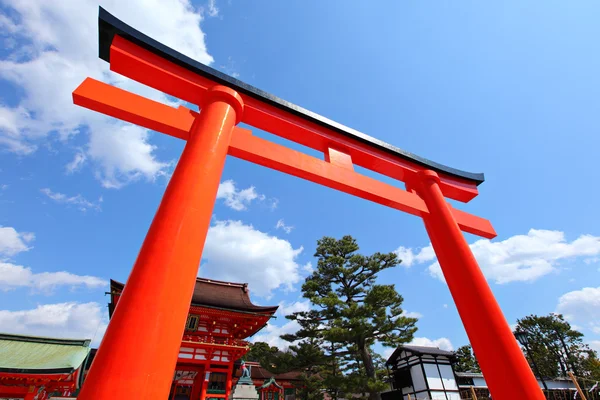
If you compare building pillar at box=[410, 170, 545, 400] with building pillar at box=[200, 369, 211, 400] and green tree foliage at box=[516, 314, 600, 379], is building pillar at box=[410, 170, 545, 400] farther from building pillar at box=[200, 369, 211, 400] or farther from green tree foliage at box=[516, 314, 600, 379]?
green tree foliage at box=[516, 314, 600, 379]

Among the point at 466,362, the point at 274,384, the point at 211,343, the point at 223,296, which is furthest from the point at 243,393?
the point at 466,362

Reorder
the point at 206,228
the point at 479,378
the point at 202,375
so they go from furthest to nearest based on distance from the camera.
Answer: the point at 479,378
the point at 202,375
the point at 206,228

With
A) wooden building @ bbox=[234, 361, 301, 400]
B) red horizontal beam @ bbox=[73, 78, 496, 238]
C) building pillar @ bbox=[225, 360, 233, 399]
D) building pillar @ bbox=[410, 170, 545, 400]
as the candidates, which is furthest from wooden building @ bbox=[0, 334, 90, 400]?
building pillar @ bbox=[410, 170, 545, 400]

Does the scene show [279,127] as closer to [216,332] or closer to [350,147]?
[350,147]

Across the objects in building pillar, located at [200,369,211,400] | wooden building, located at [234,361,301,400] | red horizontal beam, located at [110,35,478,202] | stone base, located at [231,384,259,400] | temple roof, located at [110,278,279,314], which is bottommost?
stone base, located at [231,384,259,400]

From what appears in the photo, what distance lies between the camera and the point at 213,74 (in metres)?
3.48

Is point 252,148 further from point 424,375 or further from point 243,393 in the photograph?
point 424,375

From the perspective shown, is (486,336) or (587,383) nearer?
(486,336)

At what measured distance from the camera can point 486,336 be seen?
298 centimetres

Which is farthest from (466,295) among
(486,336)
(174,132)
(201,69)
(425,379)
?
(425,379)

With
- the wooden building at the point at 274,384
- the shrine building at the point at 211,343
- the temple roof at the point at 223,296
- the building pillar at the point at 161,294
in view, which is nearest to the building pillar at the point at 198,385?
the shrine building at the point at 211,343

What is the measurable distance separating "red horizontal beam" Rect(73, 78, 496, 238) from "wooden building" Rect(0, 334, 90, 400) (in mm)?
7837

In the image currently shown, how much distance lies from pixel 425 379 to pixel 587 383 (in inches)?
954

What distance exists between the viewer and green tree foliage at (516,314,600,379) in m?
29.6
